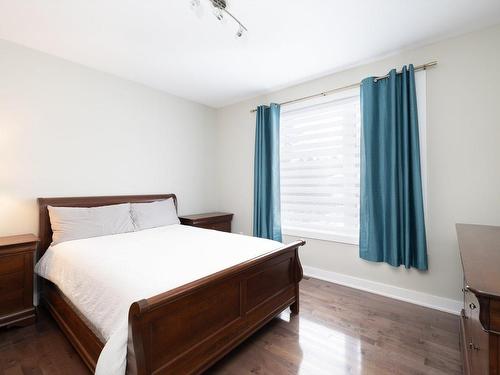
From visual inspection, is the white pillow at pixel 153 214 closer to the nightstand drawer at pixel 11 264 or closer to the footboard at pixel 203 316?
the nightstand drawer at pixel 11 264

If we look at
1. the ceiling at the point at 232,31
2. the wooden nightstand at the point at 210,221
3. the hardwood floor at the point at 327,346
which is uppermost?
the ceiling at the point at 232,31

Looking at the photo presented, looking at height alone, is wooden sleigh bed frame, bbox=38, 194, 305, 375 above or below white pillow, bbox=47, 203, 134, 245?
below

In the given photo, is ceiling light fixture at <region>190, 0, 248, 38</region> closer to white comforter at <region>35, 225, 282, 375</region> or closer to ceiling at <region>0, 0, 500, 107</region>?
ceiling at <region>0, 0, 500, 107</region>

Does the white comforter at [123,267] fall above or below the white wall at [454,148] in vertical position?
below

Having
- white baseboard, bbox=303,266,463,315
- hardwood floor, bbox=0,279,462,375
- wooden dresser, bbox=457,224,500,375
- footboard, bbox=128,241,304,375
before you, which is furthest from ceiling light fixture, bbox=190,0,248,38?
white baseboard, bbox=303,266,463,315

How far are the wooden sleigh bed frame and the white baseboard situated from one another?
980 millimetres

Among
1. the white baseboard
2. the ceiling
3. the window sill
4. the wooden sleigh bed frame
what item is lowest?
the white baseboard

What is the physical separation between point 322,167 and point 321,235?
0.88 m

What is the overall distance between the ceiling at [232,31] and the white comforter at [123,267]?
1945mm

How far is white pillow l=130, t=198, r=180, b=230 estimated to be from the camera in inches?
117

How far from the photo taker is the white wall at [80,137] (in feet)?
7.82

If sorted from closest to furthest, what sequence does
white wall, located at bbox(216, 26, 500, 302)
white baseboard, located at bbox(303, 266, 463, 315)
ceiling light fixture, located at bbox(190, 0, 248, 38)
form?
ceiling light fixture, located at bbox(190, 0, 248, 38) < white wall, located at bbox(216, 26, 500, 302) < white baseboard, located at bbox(303, 266, 463, 315)

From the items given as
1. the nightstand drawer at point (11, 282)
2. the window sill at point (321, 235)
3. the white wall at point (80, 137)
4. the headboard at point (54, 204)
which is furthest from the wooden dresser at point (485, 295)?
the white wall at point (80, 137)

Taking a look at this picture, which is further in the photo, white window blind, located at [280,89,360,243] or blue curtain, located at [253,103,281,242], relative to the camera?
blue curtain, located at [253,103,281,242]
